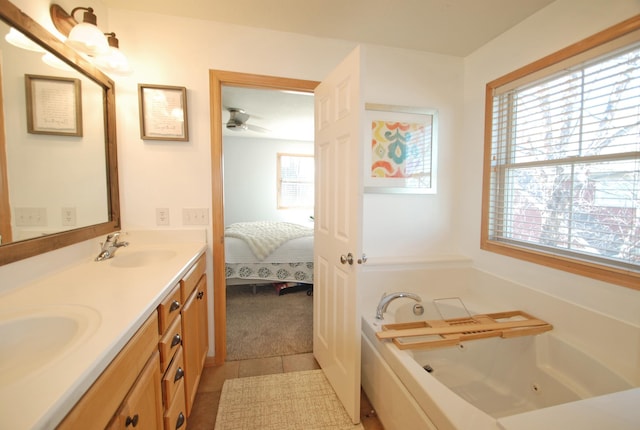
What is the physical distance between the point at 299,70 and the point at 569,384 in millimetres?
2441

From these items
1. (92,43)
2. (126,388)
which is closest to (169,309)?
(126,388)

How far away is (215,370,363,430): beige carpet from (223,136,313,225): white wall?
171 inches

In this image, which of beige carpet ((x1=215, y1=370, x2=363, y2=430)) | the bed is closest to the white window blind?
beige carpet ((x1=215, y1=370, x2=363, y2=430))

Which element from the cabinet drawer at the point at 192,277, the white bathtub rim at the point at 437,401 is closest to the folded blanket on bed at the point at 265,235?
the cabinet drawer at the point at 192,277

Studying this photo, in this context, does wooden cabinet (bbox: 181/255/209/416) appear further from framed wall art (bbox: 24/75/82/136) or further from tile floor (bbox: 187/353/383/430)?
framed wall art (bbox: 24/75/82/136)

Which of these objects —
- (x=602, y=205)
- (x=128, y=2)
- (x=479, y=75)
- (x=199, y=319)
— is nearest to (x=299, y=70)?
(x=128, y=2)

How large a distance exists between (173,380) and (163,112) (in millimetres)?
1584

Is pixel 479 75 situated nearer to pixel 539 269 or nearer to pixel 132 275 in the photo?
pixel 539 269

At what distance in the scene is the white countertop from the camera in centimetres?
47

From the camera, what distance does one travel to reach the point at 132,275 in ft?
3.71

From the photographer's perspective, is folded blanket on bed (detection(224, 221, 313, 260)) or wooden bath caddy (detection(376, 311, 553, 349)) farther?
folded blanket on bed (detection(224, 221, 313, 260))

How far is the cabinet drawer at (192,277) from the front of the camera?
1.30 meters

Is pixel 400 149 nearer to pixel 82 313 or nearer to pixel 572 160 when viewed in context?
pixel 572 160

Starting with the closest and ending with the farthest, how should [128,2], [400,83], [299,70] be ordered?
[128,2] → [299,70] → [400,83]
